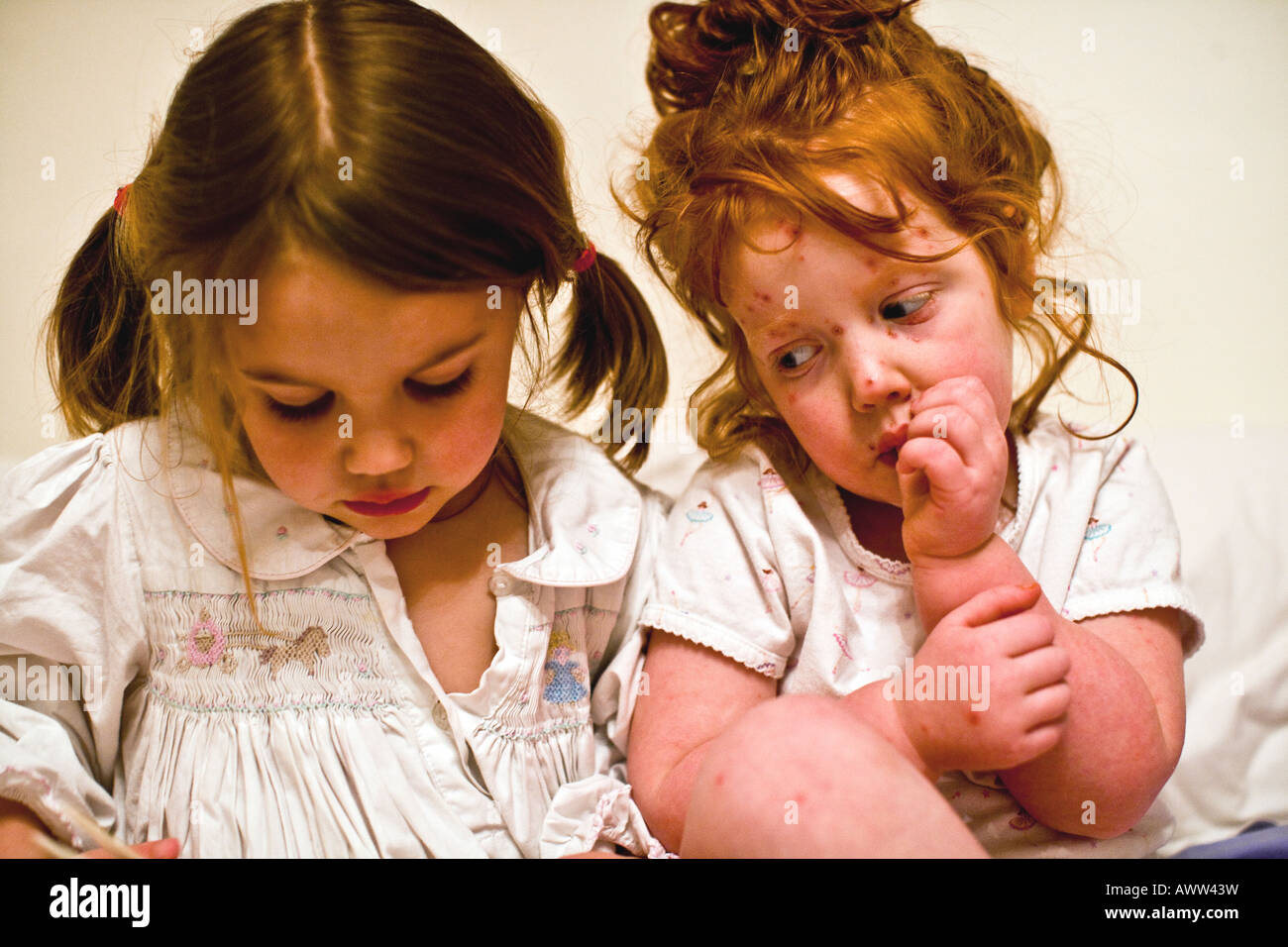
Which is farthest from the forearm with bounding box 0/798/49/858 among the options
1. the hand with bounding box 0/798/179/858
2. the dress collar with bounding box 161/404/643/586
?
the dress collar with bounding box 161/404/643/586

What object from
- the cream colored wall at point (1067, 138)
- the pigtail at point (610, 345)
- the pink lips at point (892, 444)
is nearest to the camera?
the pink lips at point (892, 444)

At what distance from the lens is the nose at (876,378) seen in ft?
2.91

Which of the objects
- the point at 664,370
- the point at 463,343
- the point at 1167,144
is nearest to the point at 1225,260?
the point at 1167,144

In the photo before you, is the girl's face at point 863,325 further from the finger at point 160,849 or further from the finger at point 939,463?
the finger at point 160,849

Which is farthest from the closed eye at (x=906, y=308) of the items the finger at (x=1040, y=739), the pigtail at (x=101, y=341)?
the pigtail at (x=101, y=341)

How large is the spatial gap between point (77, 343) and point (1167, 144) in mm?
1322

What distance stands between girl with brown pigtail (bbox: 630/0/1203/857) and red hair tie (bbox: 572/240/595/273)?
0.24 ft

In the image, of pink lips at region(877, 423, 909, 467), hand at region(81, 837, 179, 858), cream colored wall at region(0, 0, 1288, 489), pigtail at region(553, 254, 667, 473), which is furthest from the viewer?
cream colored wall at region(0, 0, 1288, 489)

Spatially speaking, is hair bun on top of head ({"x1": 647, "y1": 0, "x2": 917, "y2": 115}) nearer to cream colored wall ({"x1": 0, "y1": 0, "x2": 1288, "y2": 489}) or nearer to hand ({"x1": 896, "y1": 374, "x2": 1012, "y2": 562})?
cream colored wall ({"x1": 0, "y1": 0, "x2": 1288, "y2": 489})

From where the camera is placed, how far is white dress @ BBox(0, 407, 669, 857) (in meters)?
0.90

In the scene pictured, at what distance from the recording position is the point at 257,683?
0.93 metres

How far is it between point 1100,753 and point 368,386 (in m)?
0.63
